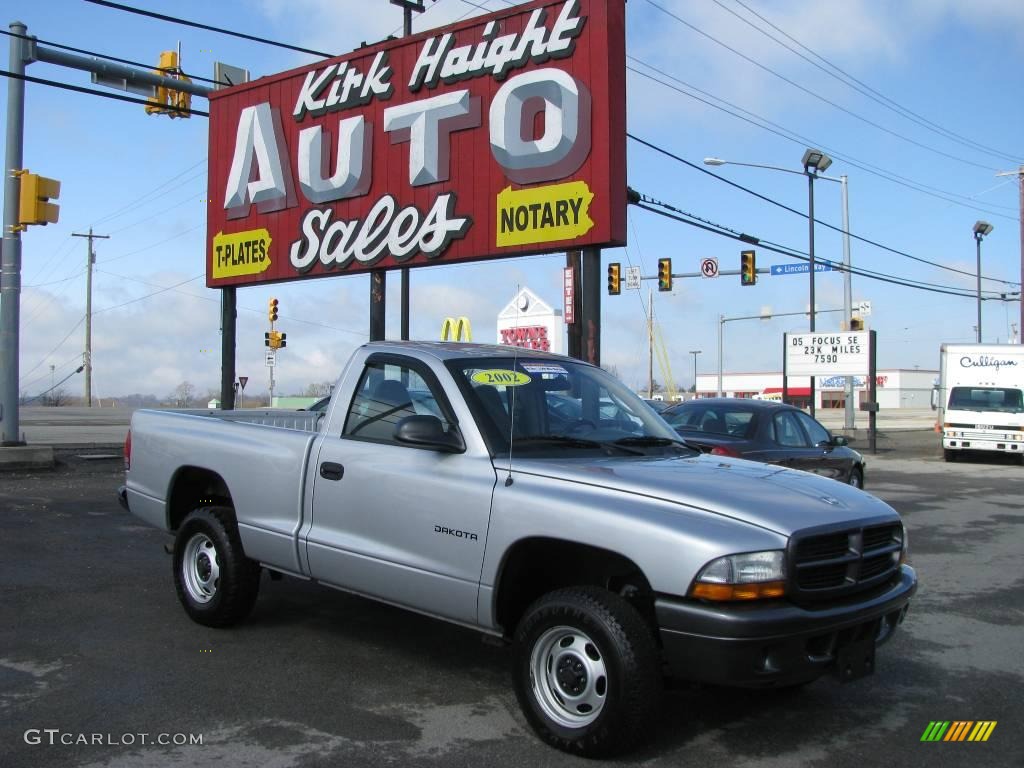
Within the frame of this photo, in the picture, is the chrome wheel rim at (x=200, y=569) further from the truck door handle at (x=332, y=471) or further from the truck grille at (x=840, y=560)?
the truck grille at (x=840, y=560)

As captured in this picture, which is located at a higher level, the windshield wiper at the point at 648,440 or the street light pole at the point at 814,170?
the street light pole at the point at 814,170

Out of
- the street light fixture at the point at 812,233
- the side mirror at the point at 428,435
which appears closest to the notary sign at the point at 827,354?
the street light fixture at the point at 812,233

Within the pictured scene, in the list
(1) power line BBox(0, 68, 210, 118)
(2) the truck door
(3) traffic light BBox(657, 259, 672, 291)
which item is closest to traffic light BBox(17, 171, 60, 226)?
(1) power line BBox(0, 68, 210, 118)

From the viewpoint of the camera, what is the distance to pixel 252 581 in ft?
18.7

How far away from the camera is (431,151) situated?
527 inches

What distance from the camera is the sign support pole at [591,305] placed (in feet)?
38.3

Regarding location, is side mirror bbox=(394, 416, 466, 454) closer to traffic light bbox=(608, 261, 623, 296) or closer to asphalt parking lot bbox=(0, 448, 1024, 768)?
asphalt parking lot bbox=(0, 448, 1024, 768)

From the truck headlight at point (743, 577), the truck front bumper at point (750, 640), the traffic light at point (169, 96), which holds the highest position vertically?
the traffic light at point (169, 96)

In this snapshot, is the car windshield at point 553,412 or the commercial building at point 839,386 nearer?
the car windshield at point 553,412

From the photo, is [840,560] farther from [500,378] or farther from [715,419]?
[715,419]

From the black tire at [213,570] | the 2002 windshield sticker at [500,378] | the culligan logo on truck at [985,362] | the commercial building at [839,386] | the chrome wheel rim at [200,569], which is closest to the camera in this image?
the 2002 windshield sticker at [500,378]

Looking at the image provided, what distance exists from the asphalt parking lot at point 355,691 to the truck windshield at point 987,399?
17.6m

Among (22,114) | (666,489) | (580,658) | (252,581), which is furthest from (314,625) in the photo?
(22,114)

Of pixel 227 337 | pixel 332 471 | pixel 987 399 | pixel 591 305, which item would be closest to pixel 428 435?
pixel 332 471
